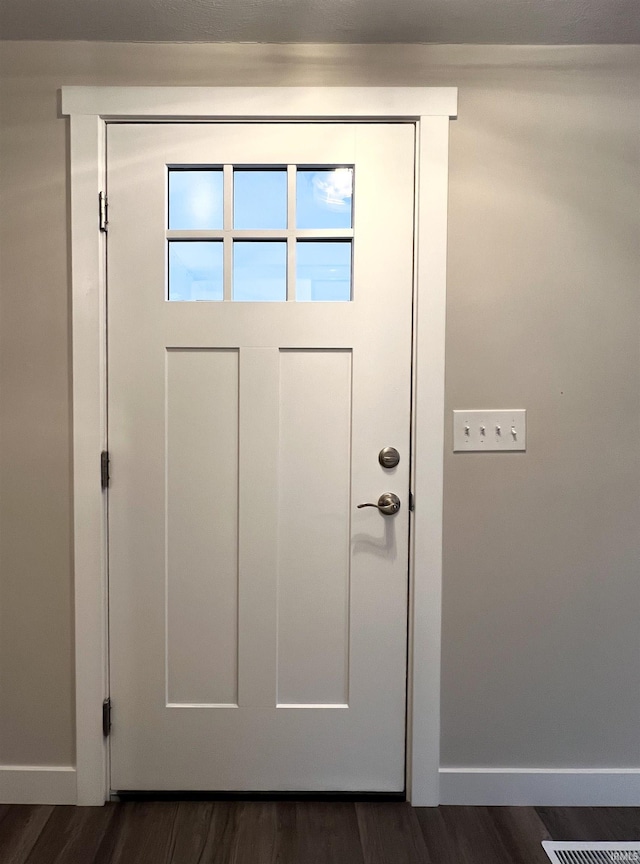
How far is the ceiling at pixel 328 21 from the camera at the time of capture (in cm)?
161

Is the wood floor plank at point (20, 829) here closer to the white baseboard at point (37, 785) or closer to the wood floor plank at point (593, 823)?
the white baseboard at point (37, 785)

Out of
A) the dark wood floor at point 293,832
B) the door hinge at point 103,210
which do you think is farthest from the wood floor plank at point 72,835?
the door hinge at point 103,210

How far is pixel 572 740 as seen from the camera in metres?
1.88

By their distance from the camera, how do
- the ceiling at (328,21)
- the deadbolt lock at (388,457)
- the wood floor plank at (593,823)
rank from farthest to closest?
the deadbolt lock at (388,457) < the wood floor plank at (593,823) < the ceiling at (328,21)

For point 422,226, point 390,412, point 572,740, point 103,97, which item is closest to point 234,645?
point 390,412

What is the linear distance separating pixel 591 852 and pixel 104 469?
1.77 m

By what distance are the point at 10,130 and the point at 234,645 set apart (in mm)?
1693

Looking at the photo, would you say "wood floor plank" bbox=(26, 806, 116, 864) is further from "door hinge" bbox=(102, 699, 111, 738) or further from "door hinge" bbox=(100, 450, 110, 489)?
"door hinge" bbox=(100, 450, 110, 489)

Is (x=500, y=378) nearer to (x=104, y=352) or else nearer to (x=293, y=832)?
(x=104, y=352)

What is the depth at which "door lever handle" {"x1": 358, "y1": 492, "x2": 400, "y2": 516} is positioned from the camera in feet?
6.03

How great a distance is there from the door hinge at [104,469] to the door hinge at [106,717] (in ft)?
2.19

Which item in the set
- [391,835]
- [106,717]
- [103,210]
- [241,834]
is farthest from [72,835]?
[103,210]

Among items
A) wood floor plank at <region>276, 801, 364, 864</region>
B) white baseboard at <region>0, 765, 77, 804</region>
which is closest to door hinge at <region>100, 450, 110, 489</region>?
white baseboard at <region>0, 765, 77, 804</region>

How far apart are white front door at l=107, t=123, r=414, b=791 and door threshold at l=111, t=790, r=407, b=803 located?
0.03m
